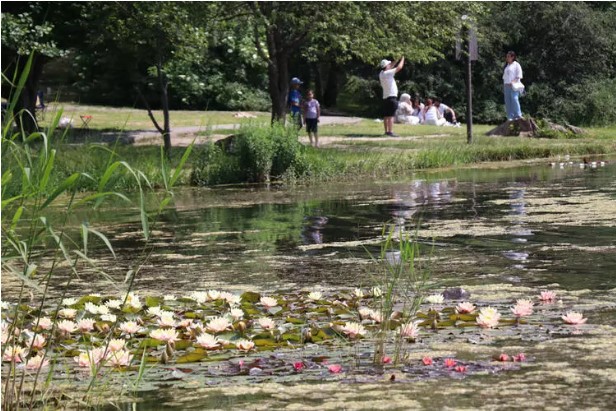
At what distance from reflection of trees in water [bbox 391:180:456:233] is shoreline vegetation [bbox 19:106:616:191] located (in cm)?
171

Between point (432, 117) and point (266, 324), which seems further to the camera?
point (432, 117)

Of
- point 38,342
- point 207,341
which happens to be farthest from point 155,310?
point 38,342

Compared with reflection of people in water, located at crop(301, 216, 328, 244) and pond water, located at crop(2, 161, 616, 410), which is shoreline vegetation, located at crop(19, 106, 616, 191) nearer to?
pond water, located at crop(2, 161, 616, 410)

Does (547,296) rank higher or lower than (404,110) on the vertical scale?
lower

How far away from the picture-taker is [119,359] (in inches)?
195

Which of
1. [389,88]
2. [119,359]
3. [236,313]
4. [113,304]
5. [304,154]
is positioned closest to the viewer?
[119,359]

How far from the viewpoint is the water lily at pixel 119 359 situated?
16.1 feet

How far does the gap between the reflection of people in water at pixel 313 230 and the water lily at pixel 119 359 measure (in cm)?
525

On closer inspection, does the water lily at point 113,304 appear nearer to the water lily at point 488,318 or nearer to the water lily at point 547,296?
the water lily at point 488,318

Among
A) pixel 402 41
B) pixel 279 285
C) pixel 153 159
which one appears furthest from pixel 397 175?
pixel 279 285

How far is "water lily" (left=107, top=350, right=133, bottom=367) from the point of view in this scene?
4.91m

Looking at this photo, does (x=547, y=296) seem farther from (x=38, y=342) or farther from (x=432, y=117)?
(x=432, y=117)

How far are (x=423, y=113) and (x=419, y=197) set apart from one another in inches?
733

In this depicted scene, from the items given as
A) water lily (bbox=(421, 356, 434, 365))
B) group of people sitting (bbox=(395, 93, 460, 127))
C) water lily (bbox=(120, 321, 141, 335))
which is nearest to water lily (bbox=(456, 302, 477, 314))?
water lily (bbox=(421, 356, 434, 365))
